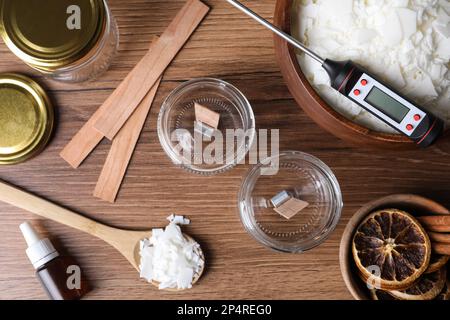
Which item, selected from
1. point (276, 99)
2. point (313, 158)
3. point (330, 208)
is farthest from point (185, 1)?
point (330, 208)

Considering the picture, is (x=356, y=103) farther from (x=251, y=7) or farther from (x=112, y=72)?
(x=112, y=72)

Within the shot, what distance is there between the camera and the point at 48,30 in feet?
2.81

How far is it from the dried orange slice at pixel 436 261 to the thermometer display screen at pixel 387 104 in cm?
26

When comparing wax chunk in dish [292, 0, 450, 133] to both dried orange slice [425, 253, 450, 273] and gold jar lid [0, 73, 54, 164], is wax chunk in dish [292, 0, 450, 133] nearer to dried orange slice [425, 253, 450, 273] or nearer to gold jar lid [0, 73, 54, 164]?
dried orange slice [425, 253, 450, 273]

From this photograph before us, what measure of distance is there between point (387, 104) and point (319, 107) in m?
0.10

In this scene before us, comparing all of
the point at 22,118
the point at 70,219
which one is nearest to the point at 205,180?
the point at 70,219

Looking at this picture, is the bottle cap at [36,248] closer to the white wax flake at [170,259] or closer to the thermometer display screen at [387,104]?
the white wax flake at [170,259]

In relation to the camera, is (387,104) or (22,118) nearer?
(387,104)

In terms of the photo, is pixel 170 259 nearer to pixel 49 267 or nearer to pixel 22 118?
pixel 49 267

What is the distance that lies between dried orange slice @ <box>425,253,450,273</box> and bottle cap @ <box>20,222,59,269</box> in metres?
0.67

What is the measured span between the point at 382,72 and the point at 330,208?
11.7 inches

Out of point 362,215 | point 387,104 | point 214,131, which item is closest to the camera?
point 387,104
